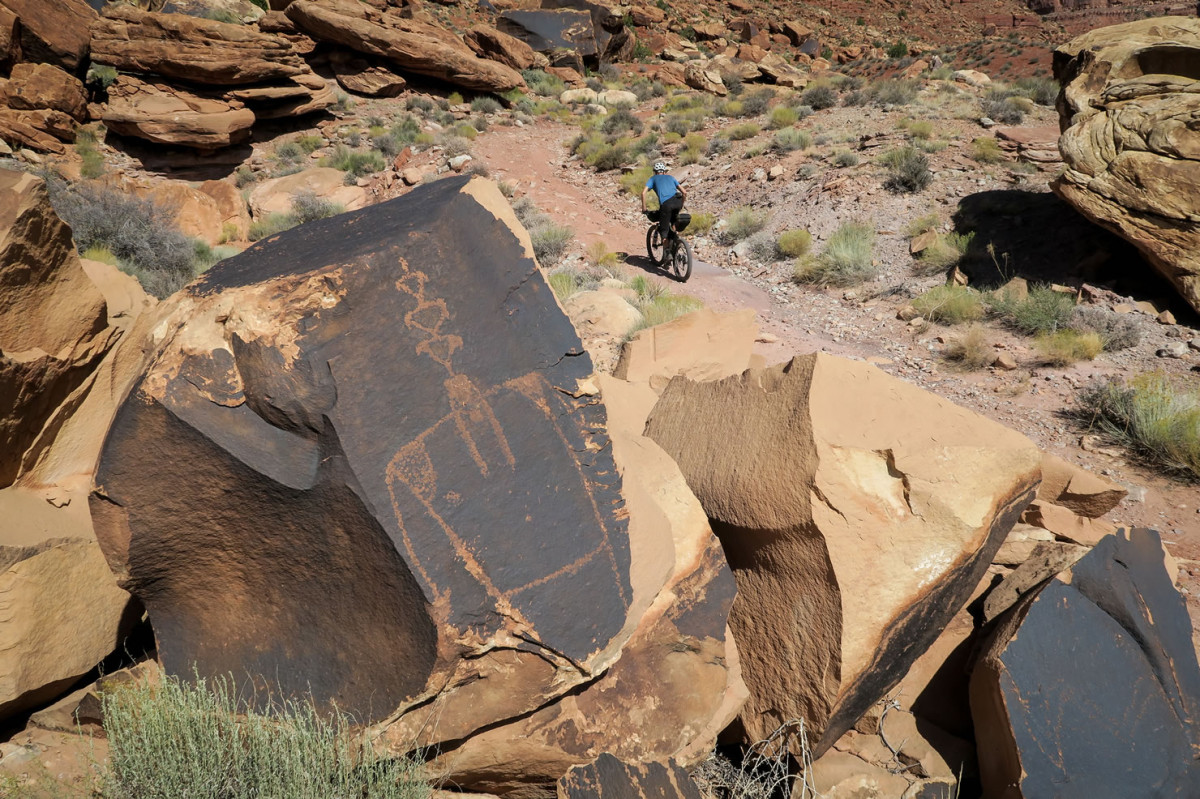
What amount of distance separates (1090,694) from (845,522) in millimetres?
1153

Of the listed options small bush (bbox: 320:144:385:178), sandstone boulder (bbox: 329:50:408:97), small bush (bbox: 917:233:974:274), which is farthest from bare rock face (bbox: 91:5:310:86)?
small bush (bbox: 917:233:974:274)

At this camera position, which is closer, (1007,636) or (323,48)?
(1007,636)

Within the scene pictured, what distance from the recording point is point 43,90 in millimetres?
12680

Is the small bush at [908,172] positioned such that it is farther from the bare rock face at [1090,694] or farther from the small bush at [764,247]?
the bare rock face at [1090,694]

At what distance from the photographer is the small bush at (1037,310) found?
22.9 ft

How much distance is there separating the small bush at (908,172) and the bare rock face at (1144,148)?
8.02 feet

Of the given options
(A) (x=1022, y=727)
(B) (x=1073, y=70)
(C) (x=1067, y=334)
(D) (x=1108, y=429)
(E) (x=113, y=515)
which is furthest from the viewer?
(B) (x=1073, y=70)

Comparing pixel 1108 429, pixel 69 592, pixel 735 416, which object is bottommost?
pixel 1108 429

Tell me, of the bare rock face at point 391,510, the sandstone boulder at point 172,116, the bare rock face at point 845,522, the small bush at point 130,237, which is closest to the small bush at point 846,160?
the bare rock face at point 845,522

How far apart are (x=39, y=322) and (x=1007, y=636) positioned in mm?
4300

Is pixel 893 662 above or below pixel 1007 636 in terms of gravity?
below

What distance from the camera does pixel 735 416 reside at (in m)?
3.16

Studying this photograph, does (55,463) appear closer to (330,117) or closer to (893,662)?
(893,662)

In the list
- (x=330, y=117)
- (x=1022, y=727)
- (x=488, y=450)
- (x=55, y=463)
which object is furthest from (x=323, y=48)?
(x=1022, y=727)
